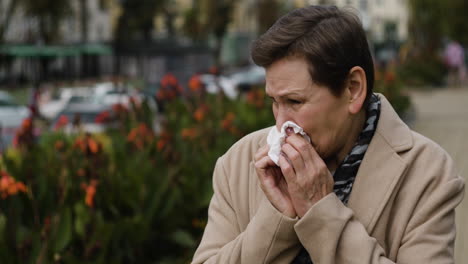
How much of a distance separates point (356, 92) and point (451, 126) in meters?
18.1

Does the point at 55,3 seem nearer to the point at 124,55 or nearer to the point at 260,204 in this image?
the point at 124,55

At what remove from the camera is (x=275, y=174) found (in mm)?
2430

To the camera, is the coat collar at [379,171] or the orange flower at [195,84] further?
the orange flower at [195,84]

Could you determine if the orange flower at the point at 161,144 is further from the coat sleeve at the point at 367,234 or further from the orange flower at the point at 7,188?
the coat sleeve at the point at 367,234

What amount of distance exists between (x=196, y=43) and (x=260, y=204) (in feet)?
253

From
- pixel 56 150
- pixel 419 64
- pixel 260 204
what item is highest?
pixel 260 204

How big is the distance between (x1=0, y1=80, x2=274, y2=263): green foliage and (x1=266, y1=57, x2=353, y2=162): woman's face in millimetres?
2560

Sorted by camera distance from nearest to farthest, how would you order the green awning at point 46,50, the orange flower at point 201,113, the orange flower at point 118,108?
the orange flower at point 201,113, the orange flower at point 118,108, the green awning at point 46,50

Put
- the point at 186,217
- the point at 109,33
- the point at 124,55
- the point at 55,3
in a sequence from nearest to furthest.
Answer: the point at 186,217
the point at 55,3
the point at 124,55
the point at 109,33

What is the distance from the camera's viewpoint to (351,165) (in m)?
2.54

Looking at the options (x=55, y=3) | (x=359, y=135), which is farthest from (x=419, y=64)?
(x=359, y=135)

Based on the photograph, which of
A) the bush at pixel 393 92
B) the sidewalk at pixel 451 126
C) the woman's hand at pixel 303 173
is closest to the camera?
the woman's hand at pixel 303 173

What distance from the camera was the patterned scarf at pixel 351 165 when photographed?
2.53 meters

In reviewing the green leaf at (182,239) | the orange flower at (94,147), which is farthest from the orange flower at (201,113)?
the green leaf at (182,239)
